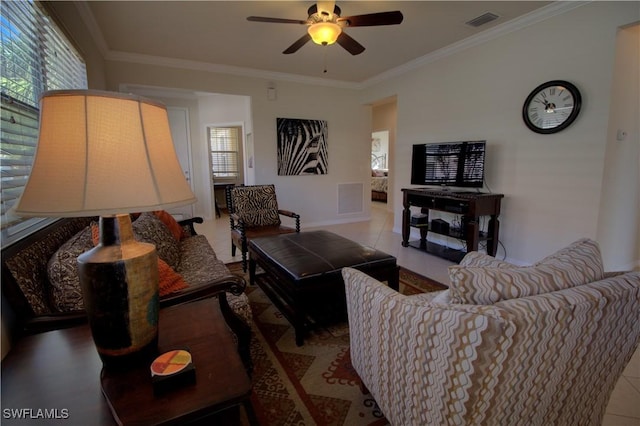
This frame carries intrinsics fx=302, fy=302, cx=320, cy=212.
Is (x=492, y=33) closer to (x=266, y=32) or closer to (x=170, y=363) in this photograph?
(x=266, y=32)

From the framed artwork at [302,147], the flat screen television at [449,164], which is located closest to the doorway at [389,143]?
the framed artwork at [302,147]

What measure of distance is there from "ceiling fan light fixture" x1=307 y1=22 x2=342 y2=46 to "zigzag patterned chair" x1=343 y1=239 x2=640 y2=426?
94.0 inches

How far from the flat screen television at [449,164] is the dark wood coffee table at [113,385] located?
3.40m

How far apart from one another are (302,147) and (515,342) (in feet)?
15.7

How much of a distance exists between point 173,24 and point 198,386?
11.7ft

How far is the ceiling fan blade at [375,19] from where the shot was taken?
94.4 inches

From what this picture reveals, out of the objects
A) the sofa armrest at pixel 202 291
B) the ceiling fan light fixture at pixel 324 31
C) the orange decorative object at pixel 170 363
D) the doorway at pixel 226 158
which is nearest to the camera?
the orange decorative object at pixel 170 363

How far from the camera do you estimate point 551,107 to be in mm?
2982

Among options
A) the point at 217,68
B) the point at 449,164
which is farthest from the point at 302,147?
the point at 449,164

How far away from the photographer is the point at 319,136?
5.36 metres

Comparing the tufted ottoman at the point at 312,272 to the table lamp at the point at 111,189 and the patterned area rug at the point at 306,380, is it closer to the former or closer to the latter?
the patterned area rug at the point at 306,380

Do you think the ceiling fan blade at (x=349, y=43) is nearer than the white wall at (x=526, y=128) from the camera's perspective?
No

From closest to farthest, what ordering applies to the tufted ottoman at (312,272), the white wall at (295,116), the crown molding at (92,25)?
the tufted ottoman at (312,272) < the crown molding at (92,25) < the white wall at (295,116)
